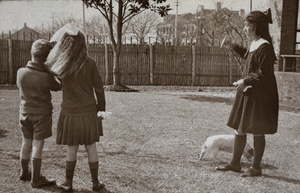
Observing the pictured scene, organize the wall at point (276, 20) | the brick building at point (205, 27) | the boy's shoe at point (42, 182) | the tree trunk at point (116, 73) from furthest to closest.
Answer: the brick building at point (205, 27), the tree trunk at point (116, 73), the wall at point (276, 20), the boy's shoe at point (42, 182)

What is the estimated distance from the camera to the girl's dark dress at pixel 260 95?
4668 millimetres

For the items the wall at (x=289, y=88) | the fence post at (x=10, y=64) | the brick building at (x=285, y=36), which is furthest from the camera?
the fence post at (x=10, y=64)

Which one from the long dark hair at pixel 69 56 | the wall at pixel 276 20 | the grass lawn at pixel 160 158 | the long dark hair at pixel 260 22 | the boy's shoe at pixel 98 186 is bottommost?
the grass lawn at pixel 160 158

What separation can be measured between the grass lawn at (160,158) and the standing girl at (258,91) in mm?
500

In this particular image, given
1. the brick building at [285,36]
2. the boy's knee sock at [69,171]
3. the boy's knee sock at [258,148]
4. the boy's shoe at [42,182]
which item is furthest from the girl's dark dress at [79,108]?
the brick building at [285,36]

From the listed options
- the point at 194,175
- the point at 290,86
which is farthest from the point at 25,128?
the point at 290,86

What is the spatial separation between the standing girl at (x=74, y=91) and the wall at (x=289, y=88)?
29.2 feet

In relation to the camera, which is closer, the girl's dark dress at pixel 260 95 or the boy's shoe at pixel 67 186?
the boy's shoe at pixel 67 186

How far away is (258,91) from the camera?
4.73 m

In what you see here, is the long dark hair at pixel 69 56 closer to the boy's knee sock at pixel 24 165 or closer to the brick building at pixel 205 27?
the boy's knee sock at pixel 24 165

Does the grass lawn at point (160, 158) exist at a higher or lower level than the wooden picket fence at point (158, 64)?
lower

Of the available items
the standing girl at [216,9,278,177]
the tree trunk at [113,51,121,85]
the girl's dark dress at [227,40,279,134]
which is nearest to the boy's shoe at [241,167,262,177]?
the standing girl at [216,9,278,177]

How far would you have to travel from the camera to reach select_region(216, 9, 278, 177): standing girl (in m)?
4.68

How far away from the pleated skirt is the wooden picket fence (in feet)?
46.3
